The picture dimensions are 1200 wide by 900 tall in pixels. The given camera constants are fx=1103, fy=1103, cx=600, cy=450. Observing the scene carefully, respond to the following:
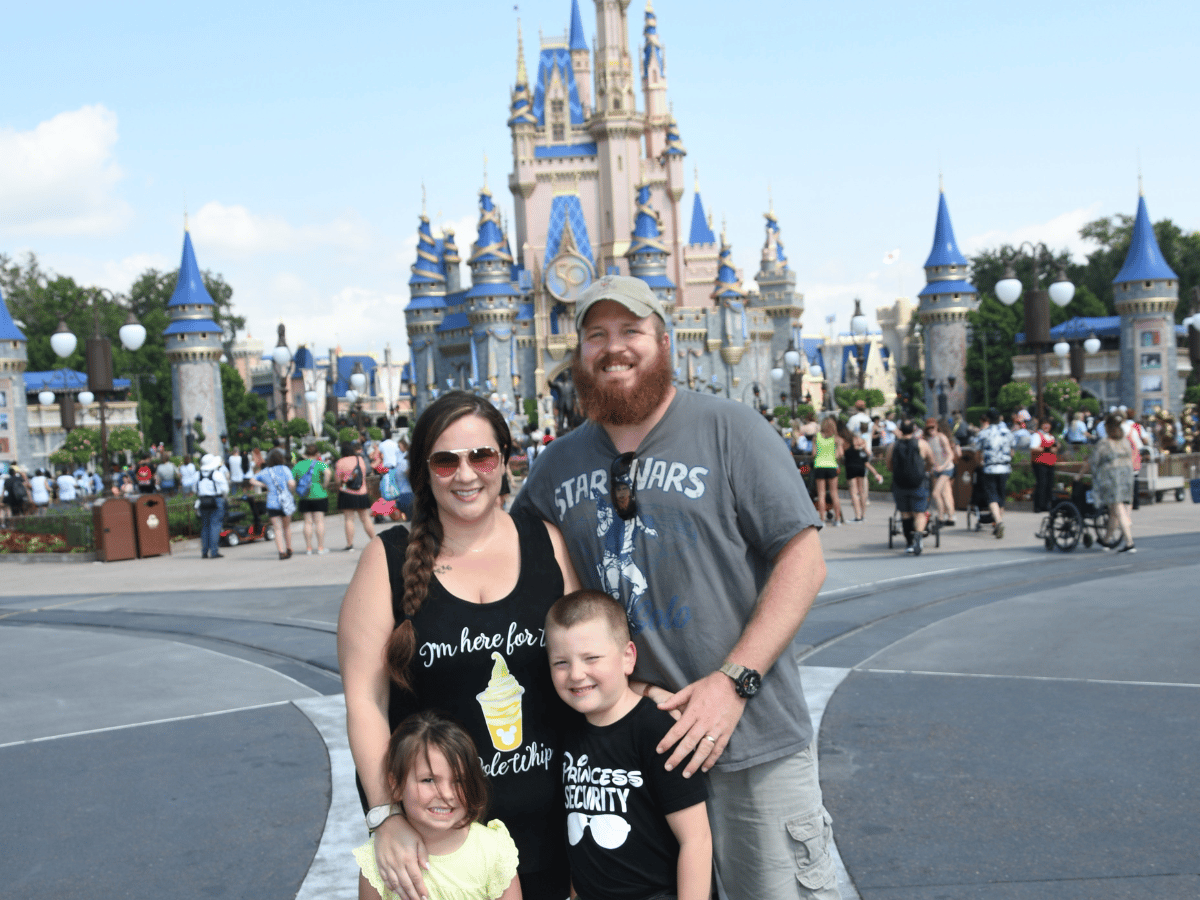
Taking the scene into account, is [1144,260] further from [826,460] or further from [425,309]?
[425,309]

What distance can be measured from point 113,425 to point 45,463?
5484 mm

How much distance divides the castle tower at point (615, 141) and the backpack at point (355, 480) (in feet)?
199

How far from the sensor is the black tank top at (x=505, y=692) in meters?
2.34

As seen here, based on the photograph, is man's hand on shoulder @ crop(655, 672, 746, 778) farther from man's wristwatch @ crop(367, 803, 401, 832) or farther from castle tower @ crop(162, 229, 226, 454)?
castle tower @ crop(162, 229, 226, 454)

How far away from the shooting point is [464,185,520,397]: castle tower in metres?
67.6

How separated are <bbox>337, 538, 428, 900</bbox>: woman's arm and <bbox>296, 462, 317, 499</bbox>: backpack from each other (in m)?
12.5

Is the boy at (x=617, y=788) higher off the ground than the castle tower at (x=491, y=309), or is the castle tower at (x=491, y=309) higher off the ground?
the castle tower at (x=491, y=309)

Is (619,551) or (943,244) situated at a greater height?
(943,244)

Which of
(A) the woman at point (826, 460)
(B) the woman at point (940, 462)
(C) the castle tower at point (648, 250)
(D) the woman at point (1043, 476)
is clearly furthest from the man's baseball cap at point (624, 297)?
(C) the castle tower at point (648, 250)

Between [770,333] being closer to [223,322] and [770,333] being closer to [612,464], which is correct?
[223,322]

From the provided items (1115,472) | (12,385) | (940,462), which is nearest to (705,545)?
(1115,472)

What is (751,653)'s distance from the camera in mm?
2379

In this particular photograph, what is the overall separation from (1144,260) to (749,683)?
2050 inches

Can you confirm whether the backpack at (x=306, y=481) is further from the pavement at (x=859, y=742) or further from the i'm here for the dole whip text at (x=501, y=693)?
the i'm here for the dole whip text at (x=501, y=693)
